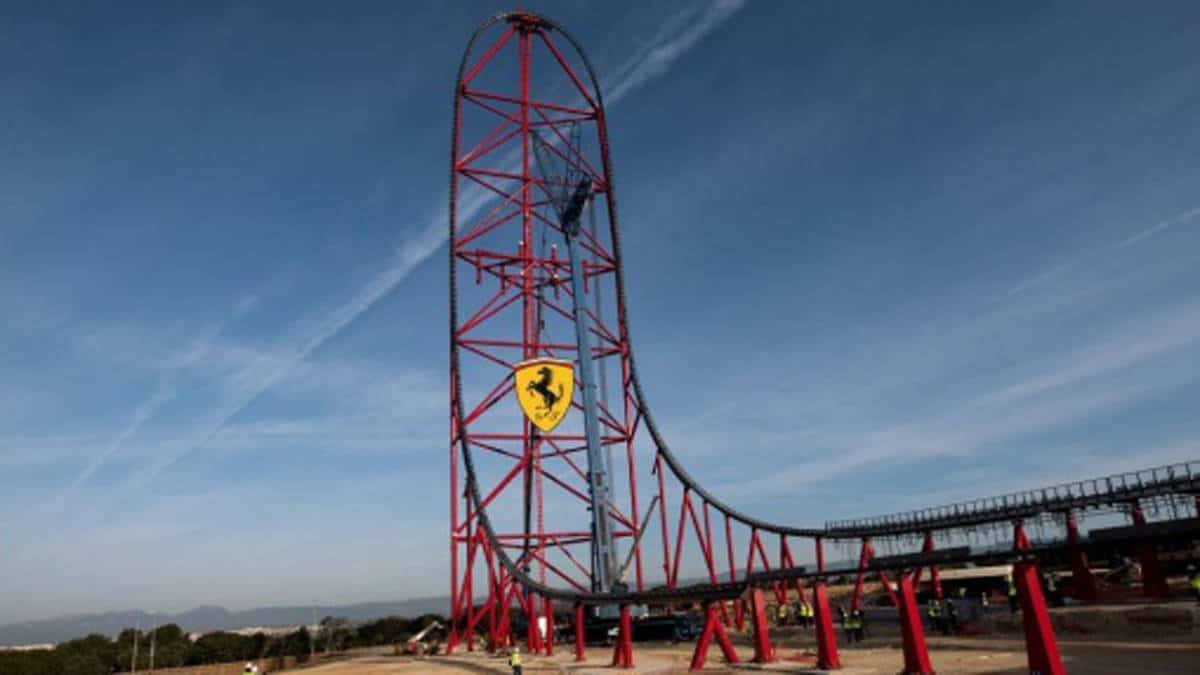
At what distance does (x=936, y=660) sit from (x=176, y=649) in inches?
2103

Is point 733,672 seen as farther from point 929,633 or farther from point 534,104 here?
point 534,104

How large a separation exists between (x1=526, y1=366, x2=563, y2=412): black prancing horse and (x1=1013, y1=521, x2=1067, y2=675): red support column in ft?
64.6

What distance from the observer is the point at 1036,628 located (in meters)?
13.0

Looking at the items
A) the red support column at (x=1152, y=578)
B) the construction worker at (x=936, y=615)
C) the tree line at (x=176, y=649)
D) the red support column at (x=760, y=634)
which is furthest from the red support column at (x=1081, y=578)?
the tree line at (x=176, y=649)

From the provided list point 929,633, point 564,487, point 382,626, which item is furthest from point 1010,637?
point 382,626

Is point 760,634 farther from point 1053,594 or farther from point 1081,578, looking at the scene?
point 1081,578

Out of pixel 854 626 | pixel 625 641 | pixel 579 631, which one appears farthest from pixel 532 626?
pixel 854 626

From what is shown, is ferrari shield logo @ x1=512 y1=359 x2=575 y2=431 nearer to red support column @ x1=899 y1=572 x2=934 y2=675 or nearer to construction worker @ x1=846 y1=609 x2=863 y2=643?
construction worker @ x1=846 y1=609 x2=863 y2=643

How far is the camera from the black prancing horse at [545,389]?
101ft

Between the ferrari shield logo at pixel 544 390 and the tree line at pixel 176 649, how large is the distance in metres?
26.4

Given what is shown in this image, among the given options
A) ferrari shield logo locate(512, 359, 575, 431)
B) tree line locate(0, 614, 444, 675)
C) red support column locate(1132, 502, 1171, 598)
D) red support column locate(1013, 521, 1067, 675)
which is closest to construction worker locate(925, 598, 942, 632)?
red support column locate(1132, 502, 1171, 598)

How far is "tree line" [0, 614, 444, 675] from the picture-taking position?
43.4 metres

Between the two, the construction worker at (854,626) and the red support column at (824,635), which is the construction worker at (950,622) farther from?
the red support column at (824,635)

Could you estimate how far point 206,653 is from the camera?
50.9 metres
